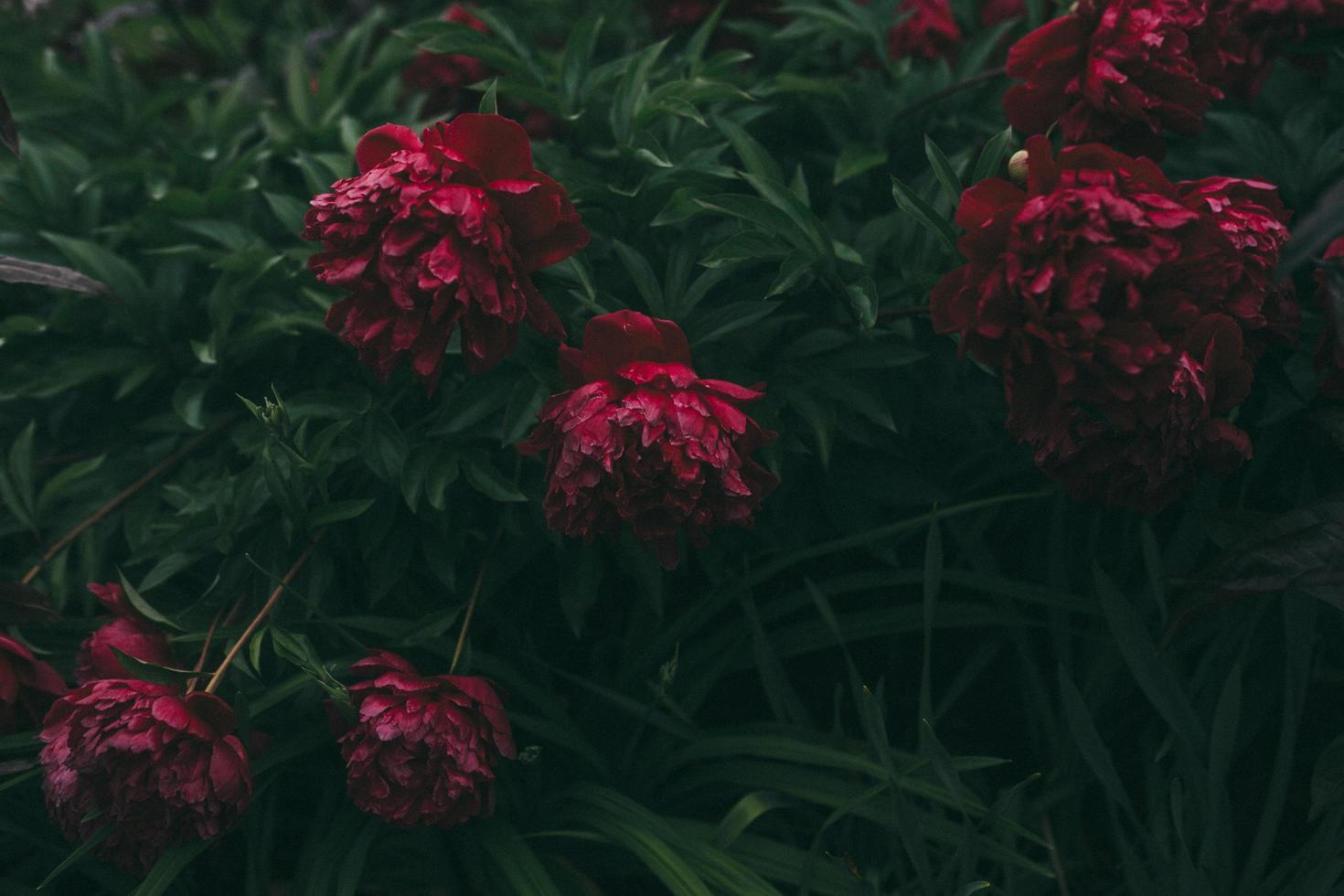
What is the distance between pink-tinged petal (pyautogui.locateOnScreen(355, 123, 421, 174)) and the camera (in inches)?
36.7

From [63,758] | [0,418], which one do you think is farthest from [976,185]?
[0,418]

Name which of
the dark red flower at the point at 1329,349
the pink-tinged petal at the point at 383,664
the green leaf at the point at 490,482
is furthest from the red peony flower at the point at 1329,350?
the green leaf at the point at 490,482

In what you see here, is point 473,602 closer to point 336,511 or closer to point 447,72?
point 336,511

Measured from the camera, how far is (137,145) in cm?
166

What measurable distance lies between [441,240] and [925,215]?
430 mm

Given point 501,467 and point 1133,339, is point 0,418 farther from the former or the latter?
point 1133,339

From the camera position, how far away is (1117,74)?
0.96 meters

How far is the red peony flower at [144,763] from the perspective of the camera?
90 cm

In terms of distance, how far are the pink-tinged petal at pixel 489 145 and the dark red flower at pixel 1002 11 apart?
37.9 inches

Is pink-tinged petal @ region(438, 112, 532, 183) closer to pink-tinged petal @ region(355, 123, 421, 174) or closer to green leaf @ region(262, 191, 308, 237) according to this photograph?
pink-tinged petal @ region(355, 123, 421, 174)

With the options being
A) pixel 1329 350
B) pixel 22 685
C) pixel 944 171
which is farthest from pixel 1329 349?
pixel 22 685

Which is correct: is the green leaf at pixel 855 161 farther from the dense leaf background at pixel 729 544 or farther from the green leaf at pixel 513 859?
the green leaf at pixel 513 859

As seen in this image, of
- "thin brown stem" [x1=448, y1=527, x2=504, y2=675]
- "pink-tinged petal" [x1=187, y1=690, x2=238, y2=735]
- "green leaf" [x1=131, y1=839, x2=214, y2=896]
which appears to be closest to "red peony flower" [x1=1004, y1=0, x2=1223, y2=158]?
"thin brown stem" [x1=448, y1=527, x2=504, y2=675]

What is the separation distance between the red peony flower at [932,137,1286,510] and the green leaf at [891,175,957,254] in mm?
76
